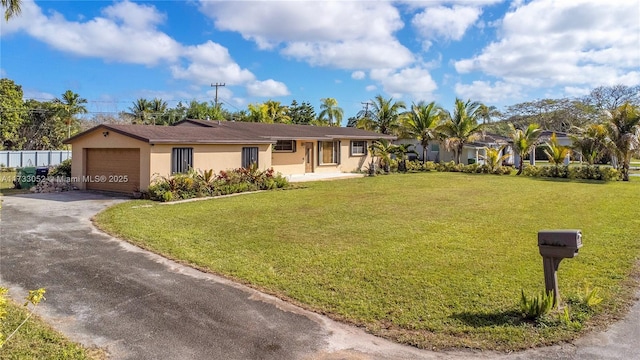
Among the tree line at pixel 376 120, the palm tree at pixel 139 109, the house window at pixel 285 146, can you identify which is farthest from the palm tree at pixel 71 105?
the house window at pixel 285 146

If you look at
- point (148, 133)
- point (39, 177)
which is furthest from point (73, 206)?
point (39, 177)

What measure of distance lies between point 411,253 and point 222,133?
13886 mm

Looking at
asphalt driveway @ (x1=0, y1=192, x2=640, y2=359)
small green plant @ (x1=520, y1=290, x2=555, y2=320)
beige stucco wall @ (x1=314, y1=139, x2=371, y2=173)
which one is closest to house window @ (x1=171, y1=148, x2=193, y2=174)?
asphalt driveway @ (x1=0, y1=192, x2=640, y2=359)

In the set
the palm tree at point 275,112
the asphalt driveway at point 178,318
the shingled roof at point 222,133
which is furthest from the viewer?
the palm tree at point 275,112

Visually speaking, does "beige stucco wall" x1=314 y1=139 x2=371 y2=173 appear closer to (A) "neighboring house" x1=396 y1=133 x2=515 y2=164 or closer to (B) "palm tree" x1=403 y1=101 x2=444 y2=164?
(B) "palm tree" x1=403 y1=101 x2=444 y2=164

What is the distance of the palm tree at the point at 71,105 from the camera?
3763 cm

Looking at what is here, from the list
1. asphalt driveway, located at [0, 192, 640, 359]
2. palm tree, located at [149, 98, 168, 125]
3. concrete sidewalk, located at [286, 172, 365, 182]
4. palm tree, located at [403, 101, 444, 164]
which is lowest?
asphalt driveway, located at [0, 192, 640, 359]

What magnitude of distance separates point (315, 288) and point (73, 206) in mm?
10524

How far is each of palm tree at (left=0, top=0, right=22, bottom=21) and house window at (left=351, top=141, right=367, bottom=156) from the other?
64.8 feet

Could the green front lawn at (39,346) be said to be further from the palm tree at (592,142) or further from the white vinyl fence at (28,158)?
the white vinyl fence at (28,158)

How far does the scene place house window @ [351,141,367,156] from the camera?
1101 inches

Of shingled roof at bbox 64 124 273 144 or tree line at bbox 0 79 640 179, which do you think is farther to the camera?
tree line at bbox 0 79 640 179

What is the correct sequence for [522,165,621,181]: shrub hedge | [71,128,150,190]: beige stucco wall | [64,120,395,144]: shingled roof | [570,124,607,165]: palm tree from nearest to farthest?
1. [71,128,150,190]: beige stucco wall
2. [64,120,395,144]: shingled roof
3. [522,165,621,181]: shrub hedge
4. [570,124,607,165]: palm tree

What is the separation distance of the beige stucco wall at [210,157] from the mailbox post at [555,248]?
1366cm
